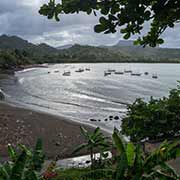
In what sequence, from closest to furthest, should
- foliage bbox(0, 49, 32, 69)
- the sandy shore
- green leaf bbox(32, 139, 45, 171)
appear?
1. green leaf bbox(32, 139, 45, 171)
2. the sandy shore
3. foliage bbox(0, 49, 32, 69)

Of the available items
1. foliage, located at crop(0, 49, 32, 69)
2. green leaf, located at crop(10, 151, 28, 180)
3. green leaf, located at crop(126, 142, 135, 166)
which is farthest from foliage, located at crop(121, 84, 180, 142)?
foliage, located at crop(0, 49, 32, 69)

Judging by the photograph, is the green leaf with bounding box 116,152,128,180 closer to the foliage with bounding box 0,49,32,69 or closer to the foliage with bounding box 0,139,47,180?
the foliage with bounding box 0,139,47,180

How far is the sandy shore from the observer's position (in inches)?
1158

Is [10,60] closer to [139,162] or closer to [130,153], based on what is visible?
[139,162]

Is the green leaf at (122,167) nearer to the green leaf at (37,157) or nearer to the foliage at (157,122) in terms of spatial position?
the green leaf at (37,157)

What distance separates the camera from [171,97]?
23453 millimetres

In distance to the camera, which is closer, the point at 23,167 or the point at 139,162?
the point at 23,167

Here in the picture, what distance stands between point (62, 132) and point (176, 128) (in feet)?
48.6

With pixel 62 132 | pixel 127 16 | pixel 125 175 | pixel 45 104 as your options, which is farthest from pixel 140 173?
pixel 45 104

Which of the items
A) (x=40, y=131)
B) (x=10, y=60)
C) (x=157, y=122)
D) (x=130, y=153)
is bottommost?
(x=40, y=131)

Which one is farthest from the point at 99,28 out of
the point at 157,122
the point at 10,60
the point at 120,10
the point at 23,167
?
the point at 10,60

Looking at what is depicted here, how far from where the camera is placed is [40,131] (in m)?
34.7

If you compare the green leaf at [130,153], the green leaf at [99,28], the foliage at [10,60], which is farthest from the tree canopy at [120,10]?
the foliage at [10,60]

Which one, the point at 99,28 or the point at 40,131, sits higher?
the point at 99,28
